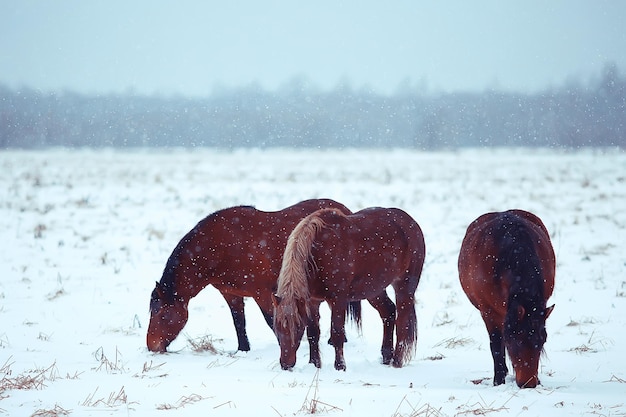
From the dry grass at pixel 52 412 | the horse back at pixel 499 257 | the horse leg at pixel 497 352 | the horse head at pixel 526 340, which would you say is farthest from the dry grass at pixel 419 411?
the dry grass at pixel 52 412

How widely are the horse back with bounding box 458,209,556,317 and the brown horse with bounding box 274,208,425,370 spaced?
27.0 inches

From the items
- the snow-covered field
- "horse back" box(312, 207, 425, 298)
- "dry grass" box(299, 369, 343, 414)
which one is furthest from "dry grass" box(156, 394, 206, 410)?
"horse back" box(312, 207, 425, 298)

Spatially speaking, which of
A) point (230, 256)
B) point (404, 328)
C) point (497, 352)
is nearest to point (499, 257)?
point (497, 352)

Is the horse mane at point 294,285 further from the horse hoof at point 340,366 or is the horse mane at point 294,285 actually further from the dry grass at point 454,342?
the dry grass at point 454,342

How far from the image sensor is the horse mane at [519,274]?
15.3ft

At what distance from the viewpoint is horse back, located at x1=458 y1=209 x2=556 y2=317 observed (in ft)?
16.6

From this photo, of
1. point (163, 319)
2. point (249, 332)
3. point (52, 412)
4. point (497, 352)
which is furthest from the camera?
point (249, 332)

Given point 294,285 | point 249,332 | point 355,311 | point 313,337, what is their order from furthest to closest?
point 249,332, point 355,311, point 313,337, point 294,285

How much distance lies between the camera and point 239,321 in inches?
258

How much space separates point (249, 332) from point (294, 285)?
2.42 metres

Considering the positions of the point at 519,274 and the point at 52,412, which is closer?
the point at 52,412

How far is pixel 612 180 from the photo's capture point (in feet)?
75.1

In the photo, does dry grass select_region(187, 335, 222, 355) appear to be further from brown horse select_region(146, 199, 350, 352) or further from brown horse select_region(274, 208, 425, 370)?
brown horse select_region(274, 208, 425, 370)

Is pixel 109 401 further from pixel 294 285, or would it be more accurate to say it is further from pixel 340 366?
pixel 340 366
